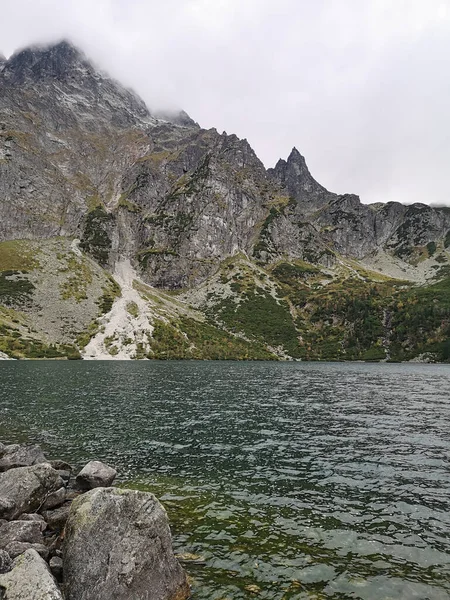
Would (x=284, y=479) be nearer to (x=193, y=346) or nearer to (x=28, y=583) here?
(x=28, y=583)

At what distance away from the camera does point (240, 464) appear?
2567cm

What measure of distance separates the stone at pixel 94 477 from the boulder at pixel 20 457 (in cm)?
490

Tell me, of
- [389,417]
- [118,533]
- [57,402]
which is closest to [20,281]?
[57,402]

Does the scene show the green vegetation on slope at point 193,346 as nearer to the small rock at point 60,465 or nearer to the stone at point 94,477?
the small rock at point 60,465

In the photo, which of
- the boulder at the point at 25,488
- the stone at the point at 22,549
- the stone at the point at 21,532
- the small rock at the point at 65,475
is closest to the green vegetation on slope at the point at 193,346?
the small rock at the point at 65,475

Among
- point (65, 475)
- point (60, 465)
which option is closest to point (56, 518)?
point (65, 475)

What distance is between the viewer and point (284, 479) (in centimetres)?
2269

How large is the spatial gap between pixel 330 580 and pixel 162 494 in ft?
33.7

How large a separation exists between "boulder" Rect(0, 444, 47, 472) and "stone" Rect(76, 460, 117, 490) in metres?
4.90

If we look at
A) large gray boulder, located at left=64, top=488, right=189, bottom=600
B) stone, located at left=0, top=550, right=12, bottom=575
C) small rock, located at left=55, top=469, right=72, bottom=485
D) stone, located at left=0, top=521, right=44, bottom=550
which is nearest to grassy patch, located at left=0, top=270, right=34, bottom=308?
small rock, located at left=55, top=469, right=72, bottom=485

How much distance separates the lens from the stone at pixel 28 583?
992 cm

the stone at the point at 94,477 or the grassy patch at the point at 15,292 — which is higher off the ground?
the grassy patch at the point at 15,292

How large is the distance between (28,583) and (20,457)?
51.4ft

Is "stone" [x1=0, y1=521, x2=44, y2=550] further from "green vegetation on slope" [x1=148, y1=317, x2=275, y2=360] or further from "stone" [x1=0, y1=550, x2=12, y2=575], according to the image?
"green vegetation on slope" [x1=148, y1=317, x2=275, y2=360]
